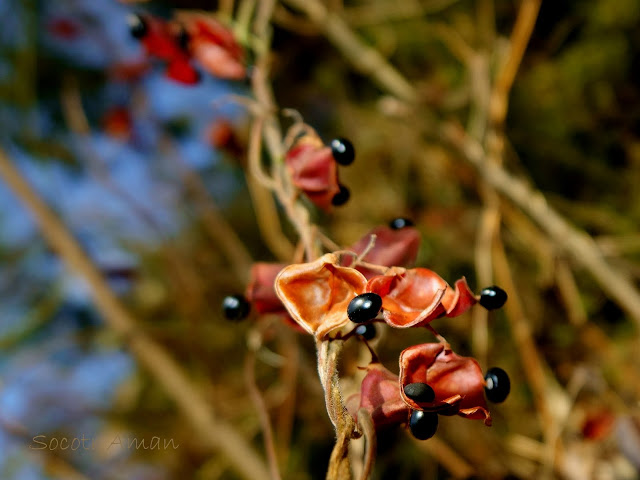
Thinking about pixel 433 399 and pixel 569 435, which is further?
pixel 569 435

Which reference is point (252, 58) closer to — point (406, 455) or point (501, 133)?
point (501, 133)

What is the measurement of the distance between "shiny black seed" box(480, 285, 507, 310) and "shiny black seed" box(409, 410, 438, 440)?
79mm

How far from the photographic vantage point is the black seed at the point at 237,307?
38 centimetres

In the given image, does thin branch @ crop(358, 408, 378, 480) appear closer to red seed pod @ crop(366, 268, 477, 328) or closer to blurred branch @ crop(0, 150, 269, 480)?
red seed pod @ crop(366, 268, 477, 328)

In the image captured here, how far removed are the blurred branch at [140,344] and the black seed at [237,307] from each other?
49cm

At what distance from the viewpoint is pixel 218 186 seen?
189 cm

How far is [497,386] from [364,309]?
102mm

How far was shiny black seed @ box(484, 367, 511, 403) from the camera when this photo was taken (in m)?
0.31

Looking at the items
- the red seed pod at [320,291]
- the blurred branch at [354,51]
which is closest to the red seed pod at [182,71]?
the red seed pod at [320,291]

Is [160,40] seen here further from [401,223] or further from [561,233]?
[561,233]

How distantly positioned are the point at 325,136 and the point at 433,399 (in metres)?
1.43

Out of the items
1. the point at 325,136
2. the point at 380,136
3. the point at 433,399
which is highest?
the point at 433,399

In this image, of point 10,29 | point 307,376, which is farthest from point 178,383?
point 10,29

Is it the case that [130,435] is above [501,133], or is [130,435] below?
below
